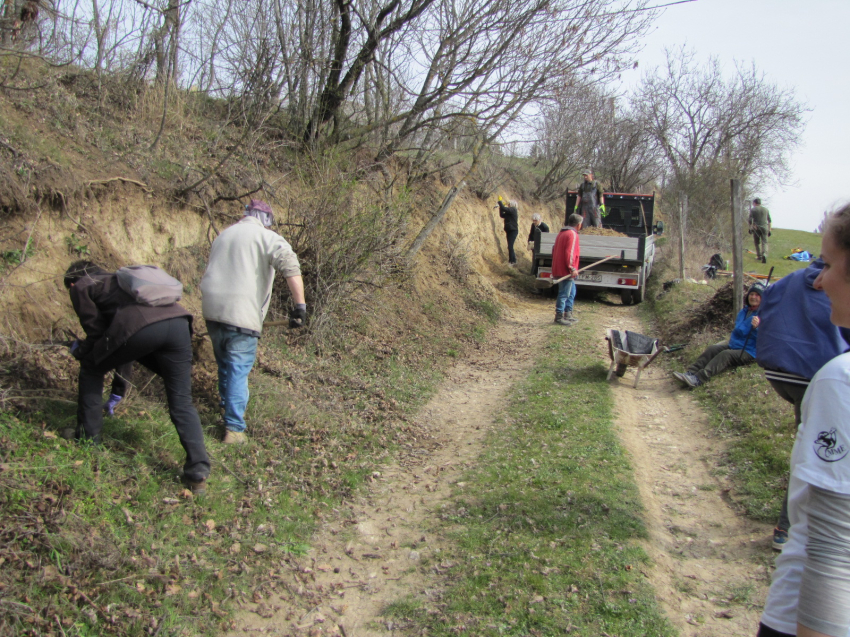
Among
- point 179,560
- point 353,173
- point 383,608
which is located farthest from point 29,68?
point 383,608

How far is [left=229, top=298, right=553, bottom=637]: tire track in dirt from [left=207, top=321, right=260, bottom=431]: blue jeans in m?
1.21

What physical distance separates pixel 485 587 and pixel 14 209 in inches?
207

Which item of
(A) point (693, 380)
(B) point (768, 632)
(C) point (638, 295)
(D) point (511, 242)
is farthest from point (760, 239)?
(B) point (768, 632)

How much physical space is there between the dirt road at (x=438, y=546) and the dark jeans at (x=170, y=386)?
3.43 feet

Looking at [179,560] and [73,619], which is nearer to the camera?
[73,619]

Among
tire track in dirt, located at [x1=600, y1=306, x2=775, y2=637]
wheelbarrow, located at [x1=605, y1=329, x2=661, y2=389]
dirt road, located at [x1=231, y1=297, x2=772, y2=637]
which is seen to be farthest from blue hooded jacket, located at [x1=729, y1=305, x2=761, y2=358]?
dirt road, located at [x1=231, y1=297, x2=772, y2=637]

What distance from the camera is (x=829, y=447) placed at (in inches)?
58.8

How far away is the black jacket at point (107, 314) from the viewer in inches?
157

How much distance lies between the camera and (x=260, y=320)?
16.7ft

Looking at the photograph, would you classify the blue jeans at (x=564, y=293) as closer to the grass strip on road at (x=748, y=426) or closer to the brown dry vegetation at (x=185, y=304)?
the grass strip on road at (x=748, y=426)

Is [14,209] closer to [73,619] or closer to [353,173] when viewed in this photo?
[73,619]

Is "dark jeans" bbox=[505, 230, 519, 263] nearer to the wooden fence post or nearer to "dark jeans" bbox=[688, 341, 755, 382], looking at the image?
the wooden fence post

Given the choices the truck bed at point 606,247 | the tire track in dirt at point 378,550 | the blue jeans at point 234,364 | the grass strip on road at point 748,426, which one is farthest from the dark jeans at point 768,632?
the truck bed at point 606,247

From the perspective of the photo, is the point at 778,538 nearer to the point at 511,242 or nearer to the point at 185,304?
the point at 185,304
